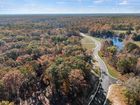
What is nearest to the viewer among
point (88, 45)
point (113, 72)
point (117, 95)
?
point (117, 95)

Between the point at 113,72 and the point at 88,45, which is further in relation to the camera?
the point at 88,45

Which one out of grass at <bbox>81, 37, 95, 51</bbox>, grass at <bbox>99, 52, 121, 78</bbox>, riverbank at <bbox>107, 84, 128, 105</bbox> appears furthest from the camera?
grass at <bbox>81, 37, 95, 51</bbox>

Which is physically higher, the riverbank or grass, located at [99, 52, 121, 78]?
the riverbank

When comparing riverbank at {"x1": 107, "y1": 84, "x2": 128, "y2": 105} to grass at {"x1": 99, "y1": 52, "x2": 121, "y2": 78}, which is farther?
grass at {"x1": 99, "y1": 52, "x2": 121, "y2": 78}

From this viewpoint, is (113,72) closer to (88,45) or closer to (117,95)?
(117,95)

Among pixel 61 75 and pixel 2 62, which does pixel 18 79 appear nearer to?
pixel 61 75

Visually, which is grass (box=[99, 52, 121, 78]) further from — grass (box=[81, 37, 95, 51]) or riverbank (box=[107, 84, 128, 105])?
grass (box=[81, 37, 95, 51])

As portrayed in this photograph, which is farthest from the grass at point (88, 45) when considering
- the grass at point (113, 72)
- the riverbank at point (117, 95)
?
the riverbank at point (117, 95)

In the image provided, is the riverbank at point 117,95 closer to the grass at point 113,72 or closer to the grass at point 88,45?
the grass at point 113,72

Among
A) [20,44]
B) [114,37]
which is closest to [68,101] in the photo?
[20,44]

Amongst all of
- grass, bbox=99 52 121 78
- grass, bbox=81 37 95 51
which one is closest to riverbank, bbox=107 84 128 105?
grass, bbox=99 52 121 78

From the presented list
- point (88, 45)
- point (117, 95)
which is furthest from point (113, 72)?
point (88, 45)
